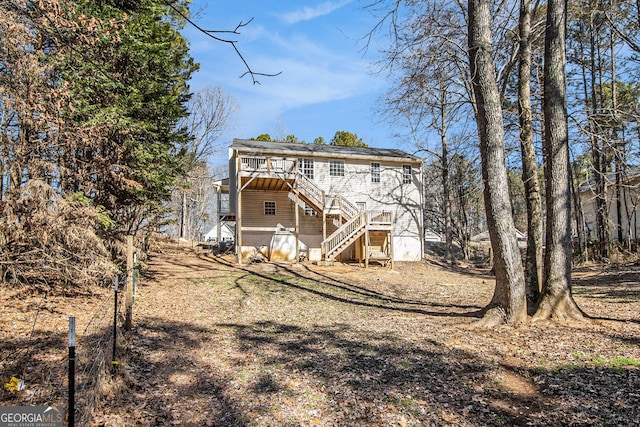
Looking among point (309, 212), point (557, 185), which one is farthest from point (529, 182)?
point (309, 212)

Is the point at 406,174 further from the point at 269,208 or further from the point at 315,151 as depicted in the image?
the point at 269,208

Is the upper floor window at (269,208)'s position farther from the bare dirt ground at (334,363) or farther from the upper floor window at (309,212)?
the bare dirt ground at (334,363)

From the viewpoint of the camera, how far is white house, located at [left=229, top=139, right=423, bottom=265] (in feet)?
58.3

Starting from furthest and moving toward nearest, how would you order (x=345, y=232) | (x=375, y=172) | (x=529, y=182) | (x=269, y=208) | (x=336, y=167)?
(x=375, y=172), (x=336, y=167), (x=269, y=208), (x=345, y=232), (x=529, y=182)

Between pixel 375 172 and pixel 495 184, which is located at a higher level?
pixel 375 172

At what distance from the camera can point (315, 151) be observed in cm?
2061

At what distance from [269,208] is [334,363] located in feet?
49.1

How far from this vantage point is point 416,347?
621 centimetres

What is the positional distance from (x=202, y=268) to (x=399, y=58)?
421 inches

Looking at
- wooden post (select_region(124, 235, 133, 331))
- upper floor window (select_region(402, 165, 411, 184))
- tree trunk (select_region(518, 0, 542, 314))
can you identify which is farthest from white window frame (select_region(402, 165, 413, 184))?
wooden post (select_region(124, 235, 133, 331))

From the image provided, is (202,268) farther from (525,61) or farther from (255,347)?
(525,61)

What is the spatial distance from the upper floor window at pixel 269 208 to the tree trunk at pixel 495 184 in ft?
45.9

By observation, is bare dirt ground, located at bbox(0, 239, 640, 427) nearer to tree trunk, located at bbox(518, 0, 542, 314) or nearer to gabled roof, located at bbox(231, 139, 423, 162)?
tree trunk, located at bbox(518, 0, 542, 314)

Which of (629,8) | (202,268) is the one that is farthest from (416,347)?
(629,8)
